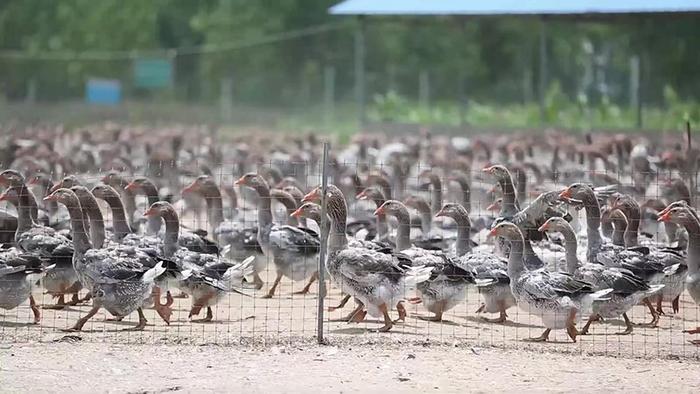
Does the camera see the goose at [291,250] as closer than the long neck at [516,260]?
No

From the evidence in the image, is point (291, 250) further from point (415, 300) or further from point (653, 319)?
point (653, 319)

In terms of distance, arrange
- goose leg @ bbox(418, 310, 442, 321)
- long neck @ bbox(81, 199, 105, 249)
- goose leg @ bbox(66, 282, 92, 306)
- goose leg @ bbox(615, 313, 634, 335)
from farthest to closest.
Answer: goose leg @ bbox(66, 282, 92, 306) < long neck @ bbox(81, 199, 105, 249) < goose leg @ bbox(418, 310, 442, 321) < goose leg @ bbox(615, 313, 634, 335)

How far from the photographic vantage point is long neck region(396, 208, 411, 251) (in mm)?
14266

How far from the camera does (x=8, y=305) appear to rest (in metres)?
12.2

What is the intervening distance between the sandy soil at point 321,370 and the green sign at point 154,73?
3581cm

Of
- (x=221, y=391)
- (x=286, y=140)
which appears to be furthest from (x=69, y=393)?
(x=286, y=140)

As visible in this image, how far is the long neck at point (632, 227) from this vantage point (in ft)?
46.7

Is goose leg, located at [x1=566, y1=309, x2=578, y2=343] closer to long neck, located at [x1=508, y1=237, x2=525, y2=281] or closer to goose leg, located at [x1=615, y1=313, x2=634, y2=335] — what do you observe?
long neck, located at [x1=508, y1=237, x2=525, y2=281]

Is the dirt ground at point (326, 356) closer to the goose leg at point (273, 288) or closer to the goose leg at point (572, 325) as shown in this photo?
the goose leg at point (572, 325)

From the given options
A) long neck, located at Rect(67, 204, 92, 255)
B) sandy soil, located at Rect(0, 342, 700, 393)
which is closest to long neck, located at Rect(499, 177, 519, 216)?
sandy soil, located at Rect(0, 342, 700, 393)

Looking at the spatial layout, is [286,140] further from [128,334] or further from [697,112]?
[128,334]

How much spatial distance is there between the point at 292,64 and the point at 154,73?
249 inches

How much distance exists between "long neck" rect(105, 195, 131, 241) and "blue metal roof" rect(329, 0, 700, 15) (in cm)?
1627

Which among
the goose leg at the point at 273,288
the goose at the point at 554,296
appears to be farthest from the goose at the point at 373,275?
the goose leg at the point at 273,288
